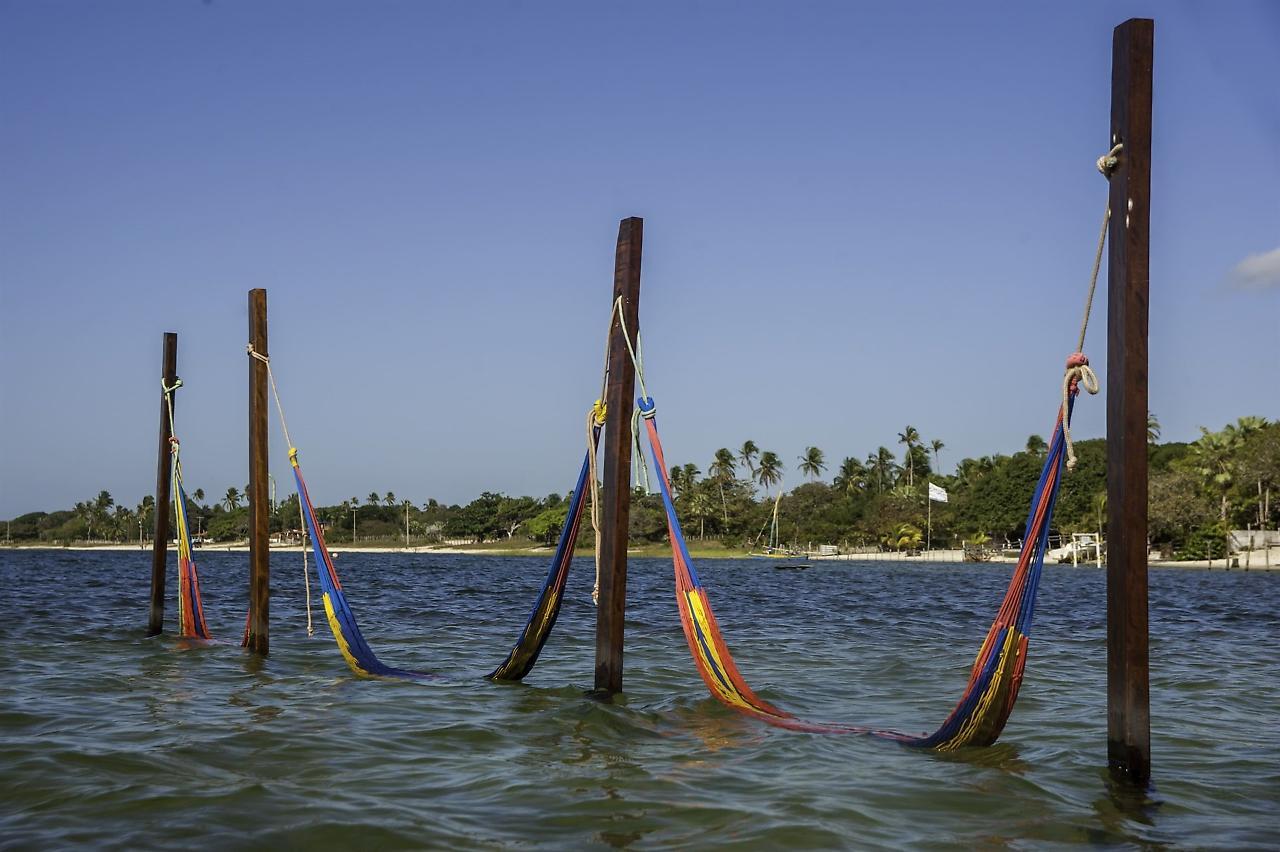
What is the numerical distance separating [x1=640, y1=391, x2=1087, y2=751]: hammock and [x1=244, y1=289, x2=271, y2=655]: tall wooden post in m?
5.52

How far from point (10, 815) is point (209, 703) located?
390 centimetres

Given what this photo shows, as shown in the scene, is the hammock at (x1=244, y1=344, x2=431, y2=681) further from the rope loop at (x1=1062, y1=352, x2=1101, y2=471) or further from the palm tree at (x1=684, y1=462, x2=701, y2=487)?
the palm tree at (x1=684, y1=462, x2=701, y2=487)

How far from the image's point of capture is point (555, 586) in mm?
10148

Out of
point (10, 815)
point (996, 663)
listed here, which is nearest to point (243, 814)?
point (10, 815)

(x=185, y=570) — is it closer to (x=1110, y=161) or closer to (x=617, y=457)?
(x=617, y=457)

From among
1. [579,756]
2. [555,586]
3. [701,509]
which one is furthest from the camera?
[701,509]

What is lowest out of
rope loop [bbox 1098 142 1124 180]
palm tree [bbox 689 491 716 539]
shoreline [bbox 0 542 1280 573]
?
shoreline [bbox 0 542 1280 573]

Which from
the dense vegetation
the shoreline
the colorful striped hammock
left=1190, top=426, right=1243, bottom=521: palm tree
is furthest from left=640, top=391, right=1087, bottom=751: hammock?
left=1190, top=426, right=1243, bottom=521: palm tree

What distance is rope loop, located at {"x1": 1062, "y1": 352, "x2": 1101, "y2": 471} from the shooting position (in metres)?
6.53

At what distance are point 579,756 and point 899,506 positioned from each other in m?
116

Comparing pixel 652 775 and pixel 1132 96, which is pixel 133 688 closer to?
pixel 652 775

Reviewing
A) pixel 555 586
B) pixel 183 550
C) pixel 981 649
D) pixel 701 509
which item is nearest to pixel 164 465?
pixel 183 550

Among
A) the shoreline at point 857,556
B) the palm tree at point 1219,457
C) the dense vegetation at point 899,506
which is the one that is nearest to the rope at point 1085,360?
the shoreline at point 857,556

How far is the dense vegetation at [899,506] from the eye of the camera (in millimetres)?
85188
